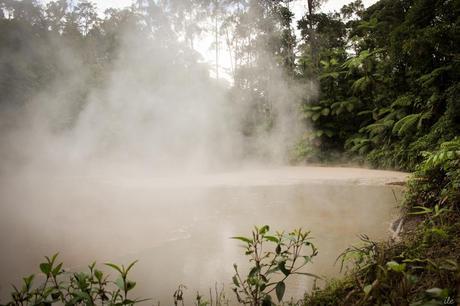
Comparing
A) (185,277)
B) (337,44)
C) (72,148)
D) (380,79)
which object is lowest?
(185,277)

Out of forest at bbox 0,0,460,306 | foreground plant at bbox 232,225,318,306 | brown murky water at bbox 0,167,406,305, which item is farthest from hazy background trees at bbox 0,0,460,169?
foreground plant at bbox 232,225,318,306

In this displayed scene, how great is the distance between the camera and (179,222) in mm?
5254

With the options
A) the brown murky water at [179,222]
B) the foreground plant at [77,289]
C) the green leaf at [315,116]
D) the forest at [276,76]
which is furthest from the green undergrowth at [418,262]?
the green leaf at [315,116]

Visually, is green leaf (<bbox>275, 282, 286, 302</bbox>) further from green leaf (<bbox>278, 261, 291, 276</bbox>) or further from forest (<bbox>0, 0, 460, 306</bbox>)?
forest (<bbox>0, 0, 460, 306</bbox>)

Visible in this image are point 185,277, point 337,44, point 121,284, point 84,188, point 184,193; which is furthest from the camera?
point 337,44

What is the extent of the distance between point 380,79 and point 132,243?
42.7ft

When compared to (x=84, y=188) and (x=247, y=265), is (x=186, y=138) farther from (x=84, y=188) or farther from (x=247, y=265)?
(x=247, y=265)

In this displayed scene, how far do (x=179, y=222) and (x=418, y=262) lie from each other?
3976 mm

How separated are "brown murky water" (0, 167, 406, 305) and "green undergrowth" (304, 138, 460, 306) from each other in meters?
0.64

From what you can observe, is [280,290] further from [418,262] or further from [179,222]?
[179,222]

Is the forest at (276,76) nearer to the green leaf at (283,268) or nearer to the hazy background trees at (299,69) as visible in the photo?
the hazy background trees at (299,69)

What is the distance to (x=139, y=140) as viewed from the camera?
1466cm


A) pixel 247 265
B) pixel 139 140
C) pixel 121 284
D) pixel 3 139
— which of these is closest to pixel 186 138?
pixel 139 140

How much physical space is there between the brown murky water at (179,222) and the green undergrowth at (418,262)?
64 cm
